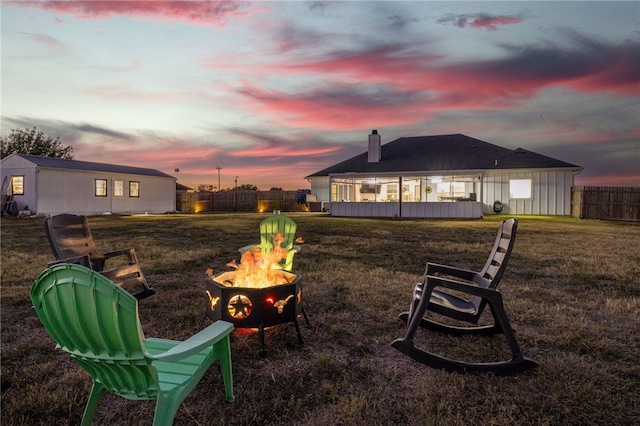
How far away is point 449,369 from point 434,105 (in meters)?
19.1

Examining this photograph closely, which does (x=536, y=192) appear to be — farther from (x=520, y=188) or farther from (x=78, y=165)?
(x=78, y=165)

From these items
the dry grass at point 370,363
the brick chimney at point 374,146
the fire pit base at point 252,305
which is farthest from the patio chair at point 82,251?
the brick chimney at point 374,146

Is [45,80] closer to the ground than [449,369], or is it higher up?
higher up

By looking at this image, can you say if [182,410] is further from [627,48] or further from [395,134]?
[395,134]

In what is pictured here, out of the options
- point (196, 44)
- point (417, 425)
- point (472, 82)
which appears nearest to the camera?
point (417, 425)

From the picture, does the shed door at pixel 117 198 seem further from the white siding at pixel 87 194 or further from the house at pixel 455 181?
the house at pixel 455 181

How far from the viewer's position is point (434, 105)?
19.3 meters

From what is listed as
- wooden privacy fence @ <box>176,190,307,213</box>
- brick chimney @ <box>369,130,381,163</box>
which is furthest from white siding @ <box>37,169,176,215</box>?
brick chimney @ <box>369,130,381,163</box>

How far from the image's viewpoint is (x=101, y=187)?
24125 mm

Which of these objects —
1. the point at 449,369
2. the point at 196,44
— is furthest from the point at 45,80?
the point at 449,369

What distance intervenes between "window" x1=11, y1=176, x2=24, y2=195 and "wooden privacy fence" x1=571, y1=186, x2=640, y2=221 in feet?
112

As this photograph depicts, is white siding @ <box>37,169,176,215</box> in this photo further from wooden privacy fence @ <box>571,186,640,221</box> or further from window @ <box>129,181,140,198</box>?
wooden privacy fence @ <box>571,186,640,221</box>

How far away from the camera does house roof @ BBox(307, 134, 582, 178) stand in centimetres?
2117

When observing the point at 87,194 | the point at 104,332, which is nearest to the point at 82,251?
the point at 104,332
